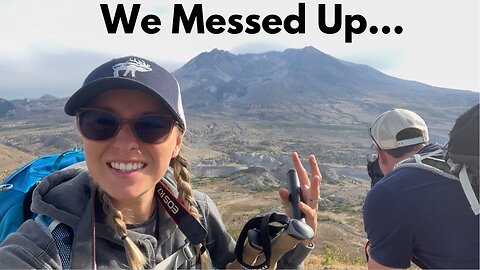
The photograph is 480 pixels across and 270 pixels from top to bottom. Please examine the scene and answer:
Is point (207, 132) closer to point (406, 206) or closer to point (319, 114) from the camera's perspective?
point (319, 114)

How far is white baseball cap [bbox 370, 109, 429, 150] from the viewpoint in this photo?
13.4 feet

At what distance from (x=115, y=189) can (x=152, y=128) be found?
1.19 feet

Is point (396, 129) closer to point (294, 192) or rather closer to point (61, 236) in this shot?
point (294, 192)

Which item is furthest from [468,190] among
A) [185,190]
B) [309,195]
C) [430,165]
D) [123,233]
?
[123,233]

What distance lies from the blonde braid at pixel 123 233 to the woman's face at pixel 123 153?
71mm

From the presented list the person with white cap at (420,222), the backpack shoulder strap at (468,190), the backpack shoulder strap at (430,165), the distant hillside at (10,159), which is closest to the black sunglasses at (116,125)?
the person with white cap at (420,222)

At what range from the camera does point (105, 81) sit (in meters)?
2.17

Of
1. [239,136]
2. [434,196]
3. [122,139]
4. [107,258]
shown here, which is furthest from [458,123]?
[239,136]

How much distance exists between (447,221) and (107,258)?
6.03 feet

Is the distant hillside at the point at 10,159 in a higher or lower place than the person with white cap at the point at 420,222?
lower

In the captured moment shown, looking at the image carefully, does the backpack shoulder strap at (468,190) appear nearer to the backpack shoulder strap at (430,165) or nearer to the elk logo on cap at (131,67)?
the backpack shoulder strap at (430,165)

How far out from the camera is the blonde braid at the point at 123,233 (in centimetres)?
224

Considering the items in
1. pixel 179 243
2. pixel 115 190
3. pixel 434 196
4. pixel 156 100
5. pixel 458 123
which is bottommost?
pixel 179 243

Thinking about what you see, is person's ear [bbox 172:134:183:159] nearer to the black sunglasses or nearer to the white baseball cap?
the black sunglasses
